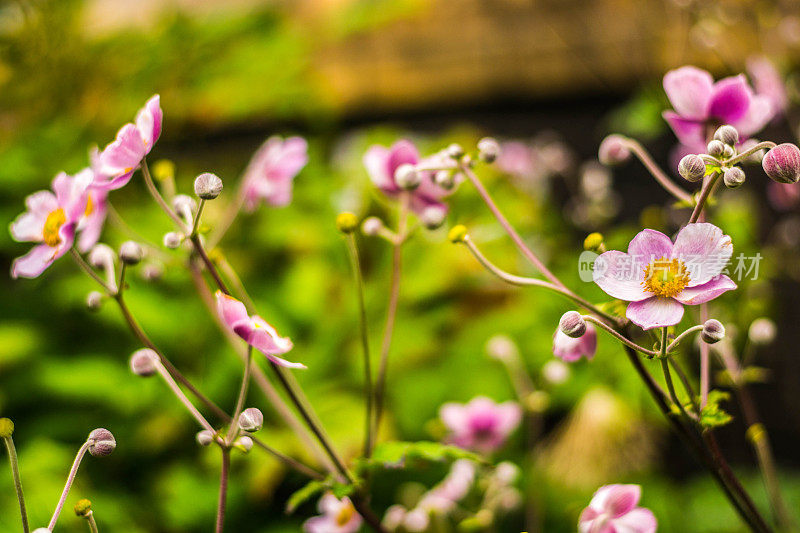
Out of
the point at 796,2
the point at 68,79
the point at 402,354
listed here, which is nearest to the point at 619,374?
the point at 402,354

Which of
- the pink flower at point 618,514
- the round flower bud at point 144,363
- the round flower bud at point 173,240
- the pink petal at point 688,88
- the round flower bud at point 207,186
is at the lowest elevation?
the pink flower at point 618,514

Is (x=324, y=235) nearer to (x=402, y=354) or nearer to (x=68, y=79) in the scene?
(x=402, y=354)

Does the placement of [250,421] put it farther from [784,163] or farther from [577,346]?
[784,163]

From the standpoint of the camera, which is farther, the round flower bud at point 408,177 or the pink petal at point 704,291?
the round flower bud at point 408,177

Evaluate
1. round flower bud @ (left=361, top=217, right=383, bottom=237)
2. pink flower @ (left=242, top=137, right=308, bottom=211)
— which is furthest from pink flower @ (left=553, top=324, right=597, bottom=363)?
pink flower @ (left=242, top=137, right=308, bottom=211)

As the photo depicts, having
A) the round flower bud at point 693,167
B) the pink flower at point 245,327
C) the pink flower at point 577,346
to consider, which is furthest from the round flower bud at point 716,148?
the pink flower at point 245,327

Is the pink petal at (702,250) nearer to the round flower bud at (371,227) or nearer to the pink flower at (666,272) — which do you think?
the pink flower at (666,272)
